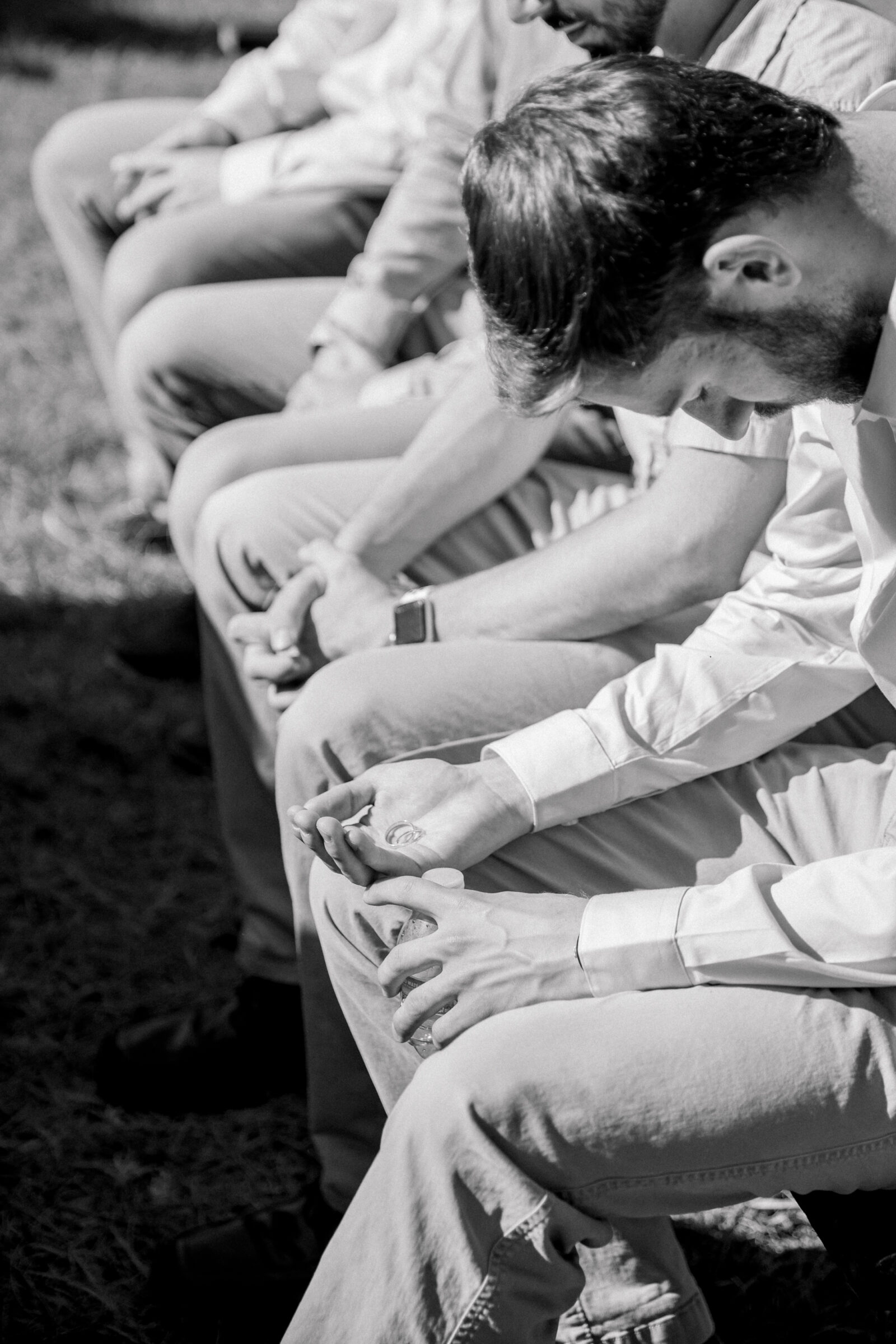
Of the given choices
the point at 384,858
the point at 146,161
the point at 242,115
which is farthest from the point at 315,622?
the point at 242,115

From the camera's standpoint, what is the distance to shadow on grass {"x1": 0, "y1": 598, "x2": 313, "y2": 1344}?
2.03 meters

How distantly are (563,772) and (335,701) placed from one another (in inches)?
13.9

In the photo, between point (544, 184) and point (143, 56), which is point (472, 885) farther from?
point (143, 56)

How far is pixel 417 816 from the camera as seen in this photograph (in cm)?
175

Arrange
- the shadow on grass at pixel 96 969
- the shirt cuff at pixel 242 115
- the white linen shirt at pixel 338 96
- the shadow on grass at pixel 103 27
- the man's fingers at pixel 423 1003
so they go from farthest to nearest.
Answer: the shadow on grass at pixel 103 27, the shirt cuff at pixel 242 115, the white linen shirt at pixel 338 96, the shadow on grass at pixel 96 969, the man's fingers at pixel 423 1003

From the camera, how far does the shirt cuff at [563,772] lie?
5.66ft

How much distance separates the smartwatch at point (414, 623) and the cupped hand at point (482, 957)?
648 millimetres

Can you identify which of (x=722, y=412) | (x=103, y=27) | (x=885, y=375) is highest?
(x=885, y=375)

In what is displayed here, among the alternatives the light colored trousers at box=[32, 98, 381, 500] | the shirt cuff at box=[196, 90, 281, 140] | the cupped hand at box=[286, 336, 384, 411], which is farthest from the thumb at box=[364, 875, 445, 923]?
the shirt cuff at box=[196, 90, 281, 140]

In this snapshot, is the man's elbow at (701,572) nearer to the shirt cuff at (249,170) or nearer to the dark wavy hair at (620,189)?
the dark wavy hair at (620,189)

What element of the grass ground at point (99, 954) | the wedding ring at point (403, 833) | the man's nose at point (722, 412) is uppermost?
the man's nose at point (722, 412)

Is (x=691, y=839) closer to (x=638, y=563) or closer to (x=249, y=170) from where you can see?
(x=638, y=563)

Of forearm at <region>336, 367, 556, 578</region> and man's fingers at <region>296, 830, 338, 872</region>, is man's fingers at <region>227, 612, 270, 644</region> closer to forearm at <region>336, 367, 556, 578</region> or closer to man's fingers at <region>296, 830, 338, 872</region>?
forearm at <region>336, 367, 556, 578</region>

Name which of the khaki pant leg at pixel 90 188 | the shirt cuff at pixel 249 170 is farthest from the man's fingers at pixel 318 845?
the khaki pant leg at pixel 90 188
